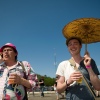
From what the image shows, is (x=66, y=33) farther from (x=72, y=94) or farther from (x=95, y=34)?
(x=72, y=94)

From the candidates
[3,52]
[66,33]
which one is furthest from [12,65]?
[66,33]

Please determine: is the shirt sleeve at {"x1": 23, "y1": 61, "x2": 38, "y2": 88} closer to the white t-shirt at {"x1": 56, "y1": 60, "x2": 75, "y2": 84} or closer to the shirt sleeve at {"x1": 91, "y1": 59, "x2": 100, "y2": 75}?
the white t-shirt at {"x1": 56, "y1": 60, "x2": 75, "y2": 84}

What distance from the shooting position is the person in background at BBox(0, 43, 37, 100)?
351cm

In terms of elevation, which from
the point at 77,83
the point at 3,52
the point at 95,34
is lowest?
the point at 77,83

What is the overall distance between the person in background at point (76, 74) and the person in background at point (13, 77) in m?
0.54

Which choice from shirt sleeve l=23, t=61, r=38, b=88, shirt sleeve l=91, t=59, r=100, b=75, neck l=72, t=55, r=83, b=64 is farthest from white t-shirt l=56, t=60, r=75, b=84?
shirt sleeve l=23, t=61, r=38, b=88

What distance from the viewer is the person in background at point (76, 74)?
131 inches

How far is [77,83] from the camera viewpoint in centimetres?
342

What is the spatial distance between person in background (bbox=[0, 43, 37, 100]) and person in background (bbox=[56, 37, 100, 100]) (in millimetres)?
544

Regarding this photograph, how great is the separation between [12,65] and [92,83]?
1.47m

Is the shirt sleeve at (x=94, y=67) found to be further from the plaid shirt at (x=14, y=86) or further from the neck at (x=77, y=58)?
the plaid shirt at (x=14, y=86)

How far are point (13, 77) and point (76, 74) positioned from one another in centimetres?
98

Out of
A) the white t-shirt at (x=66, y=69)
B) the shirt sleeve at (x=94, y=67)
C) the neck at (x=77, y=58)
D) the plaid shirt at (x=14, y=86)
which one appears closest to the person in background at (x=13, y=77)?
the plaid shirt at (x=14, y=86)

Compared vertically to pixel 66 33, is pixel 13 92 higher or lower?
lower
